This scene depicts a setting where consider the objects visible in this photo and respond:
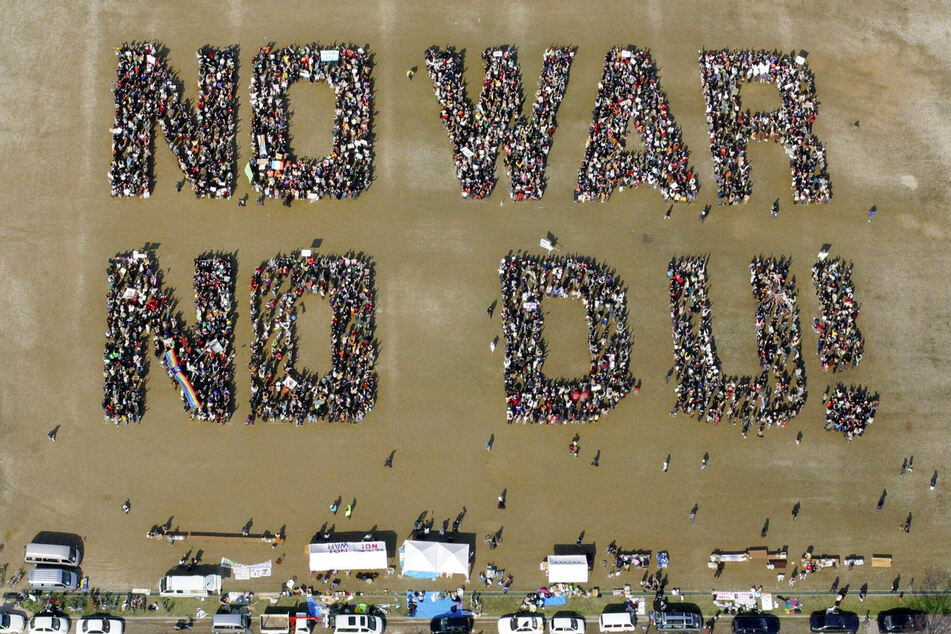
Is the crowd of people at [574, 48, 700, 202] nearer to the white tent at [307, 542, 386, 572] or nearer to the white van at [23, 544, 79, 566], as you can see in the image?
the white tent at [307, 542, 386, 572]

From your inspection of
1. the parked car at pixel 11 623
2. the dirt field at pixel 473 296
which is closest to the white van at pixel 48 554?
the dirt field at pixel 473 296

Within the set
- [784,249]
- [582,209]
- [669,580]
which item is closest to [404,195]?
[582,209]

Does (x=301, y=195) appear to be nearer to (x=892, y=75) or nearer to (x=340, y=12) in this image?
(x=340, y=12)

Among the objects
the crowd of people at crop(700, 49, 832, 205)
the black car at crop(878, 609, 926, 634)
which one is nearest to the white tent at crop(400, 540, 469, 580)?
the black car at crop(878, 609, 926, 634)

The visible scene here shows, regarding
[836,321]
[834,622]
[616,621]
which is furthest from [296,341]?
[834,622]

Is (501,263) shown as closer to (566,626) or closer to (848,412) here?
(566,626)

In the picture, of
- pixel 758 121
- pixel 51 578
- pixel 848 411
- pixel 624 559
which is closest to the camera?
pixel 51 578
